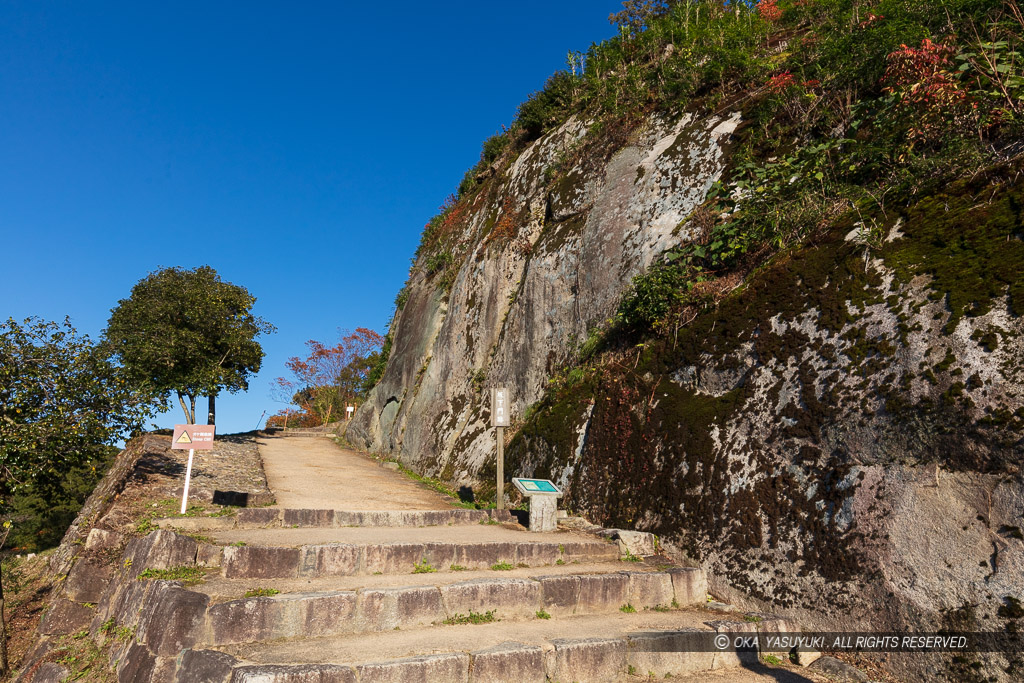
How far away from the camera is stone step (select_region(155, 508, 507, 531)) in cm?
675

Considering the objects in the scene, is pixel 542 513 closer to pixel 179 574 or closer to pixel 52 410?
pixel 179 574

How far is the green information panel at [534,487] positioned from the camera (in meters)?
7.38

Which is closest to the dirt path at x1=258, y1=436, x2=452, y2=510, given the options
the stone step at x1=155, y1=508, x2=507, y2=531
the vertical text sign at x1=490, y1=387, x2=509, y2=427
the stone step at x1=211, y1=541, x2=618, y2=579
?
the stone step at x1=155, y1=508, x2=507, y2=531

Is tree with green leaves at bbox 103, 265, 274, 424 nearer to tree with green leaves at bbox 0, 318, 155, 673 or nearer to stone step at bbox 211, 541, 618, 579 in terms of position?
tree with green leaves at bbox 0, 318, 155, 673

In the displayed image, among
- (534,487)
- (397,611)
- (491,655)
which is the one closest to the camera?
(491,655)

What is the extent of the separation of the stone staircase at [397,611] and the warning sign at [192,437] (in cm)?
240

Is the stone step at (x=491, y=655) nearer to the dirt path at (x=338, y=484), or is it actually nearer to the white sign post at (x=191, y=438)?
the dirt path at (x=338, y=484)

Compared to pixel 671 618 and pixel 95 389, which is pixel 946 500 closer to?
pixel 671 618

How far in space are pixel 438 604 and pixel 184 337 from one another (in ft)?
69.1

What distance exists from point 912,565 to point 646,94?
1111 cm

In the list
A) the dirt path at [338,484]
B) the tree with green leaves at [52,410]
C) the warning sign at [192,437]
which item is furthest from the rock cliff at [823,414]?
the tree with green leaves at [52,410]

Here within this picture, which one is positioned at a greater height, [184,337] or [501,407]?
[184,337]

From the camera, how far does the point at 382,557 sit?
5652mm

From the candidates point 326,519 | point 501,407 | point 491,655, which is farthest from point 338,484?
point 491,655
